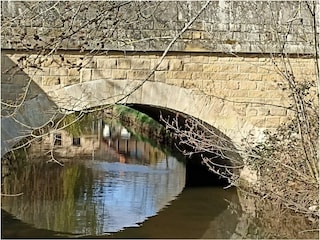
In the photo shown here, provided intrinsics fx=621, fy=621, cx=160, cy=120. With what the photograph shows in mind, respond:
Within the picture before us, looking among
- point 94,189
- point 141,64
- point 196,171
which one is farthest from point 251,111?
point 196,171

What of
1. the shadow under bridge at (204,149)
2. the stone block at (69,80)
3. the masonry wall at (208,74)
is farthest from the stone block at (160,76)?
the stone block at (69,80)

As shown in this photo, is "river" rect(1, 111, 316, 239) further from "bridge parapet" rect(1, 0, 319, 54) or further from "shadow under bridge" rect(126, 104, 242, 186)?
"bridge parapet" rect(1, 0, 319, 54)

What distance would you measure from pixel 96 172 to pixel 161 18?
149 inches

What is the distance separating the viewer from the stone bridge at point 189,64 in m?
6.39

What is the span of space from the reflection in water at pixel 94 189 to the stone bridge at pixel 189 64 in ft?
4.06

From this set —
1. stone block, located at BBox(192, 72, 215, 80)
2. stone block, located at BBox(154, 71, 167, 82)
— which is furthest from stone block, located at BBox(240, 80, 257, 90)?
stone block, located at BBox(154, 71, 167, 82)

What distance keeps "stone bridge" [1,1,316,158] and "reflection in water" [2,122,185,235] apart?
1238mm

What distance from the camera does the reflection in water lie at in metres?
6.87

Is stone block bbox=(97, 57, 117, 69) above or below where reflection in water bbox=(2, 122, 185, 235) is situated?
above

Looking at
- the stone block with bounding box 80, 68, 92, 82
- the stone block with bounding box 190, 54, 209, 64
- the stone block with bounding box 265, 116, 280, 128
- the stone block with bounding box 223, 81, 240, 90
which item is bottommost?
the stone block with bounding box 265, 116, 280, 128

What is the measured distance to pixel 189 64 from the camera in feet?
22.5

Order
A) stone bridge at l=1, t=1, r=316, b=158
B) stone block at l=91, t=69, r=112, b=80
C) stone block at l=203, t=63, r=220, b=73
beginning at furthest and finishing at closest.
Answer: stone block at l=203, t=63, r=220, b=73
stone block at l=91, t=69, r=112, b=80
stone bridge at l=1, t=1, r=316, b=158

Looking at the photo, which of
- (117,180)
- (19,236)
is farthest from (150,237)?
(117,180)

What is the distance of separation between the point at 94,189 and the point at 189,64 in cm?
251
